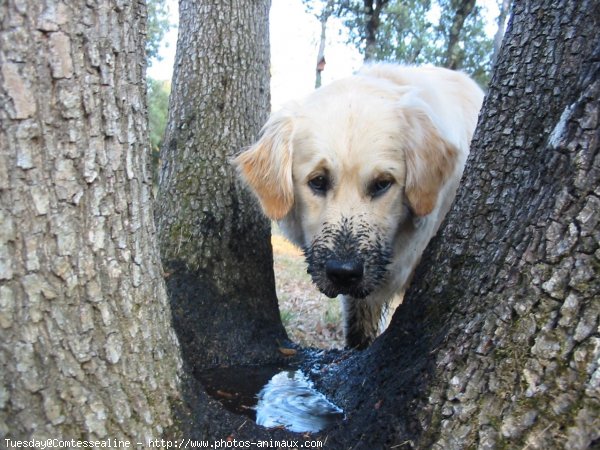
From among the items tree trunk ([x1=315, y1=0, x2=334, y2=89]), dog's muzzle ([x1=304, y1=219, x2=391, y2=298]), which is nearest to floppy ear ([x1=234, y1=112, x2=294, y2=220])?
dog's muzzle ([x1=304, y1=219, x2=391, y2=298])

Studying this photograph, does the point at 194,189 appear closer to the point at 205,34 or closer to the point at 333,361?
the point at 205,34

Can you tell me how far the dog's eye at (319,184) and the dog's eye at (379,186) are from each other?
0.93 feet

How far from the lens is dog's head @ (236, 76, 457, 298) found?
3.32 meters

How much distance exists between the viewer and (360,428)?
2.23 m

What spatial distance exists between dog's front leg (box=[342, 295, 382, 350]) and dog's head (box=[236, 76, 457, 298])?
Result: 100cm

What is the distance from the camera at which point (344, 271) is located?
3.18 meters

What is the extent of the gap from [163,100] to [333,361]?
20500 millimetres

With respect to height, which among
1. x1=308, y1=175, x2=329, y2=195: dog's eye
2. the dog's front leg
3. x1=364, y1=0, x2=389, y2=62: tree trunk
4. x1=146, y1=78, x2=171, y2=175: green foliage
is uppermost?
x1=364, y1=0, x2=389, y2=62: tree trunk

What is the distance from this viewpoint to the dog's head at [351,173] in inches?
131

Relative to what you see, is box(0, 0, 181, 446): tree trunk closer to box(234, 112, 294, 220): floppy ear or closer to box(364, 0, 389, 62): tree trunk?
box(234, 112, 294, 220): floppy ear

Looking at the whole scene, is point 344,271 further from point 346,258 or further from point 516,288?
point 516,288

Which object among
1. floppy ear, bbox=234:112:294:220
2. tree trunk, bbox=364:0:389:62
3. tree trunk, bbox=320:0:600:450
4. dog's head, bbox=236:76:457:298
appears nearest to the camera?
tree trunk, bbox=320:0:600:450

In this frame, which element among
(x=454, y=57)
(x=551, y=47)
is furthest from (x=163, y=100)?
(x=551, y=47)

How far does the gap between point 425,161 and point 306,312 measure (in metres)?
4.05
